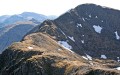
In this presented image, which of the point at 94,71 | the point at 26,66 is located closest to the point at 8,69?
the point at 26,66

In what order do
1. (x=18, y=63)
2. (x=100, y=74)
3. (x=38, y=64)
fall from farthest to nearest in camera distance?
(x=18, y=63)
(x=38, y=64)
(x=100, y=74)

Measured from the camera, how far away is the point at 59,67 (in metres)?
156

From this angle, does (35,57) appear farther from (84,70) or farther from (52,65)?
(84,70)

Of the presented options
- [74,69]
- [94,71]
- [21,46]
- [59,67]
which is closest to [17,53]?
[21,46]

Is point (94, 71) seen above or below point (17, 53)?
below

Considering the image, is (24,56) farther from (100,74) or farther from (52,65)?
(100,74)

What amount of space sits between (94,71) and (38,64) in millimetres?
38659

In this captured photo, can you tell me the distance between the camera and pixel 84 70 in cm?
13650

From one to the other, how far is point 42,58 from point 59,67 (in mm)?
12273

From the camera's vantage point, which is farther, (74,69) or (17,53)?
(17,53)

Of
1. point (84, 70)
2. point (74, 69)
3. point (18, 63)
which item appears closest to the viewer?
point (84, 70)

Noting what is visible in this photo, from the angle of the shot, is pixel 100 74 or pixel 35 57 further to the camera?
pixel 35 57

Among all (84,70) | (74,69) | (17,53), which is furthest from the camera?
(17,53)

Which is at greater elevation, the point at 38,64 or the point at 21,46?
the point at 21,46
